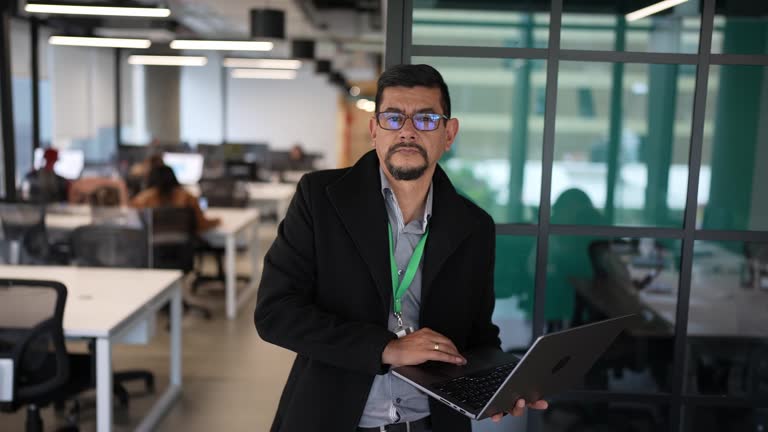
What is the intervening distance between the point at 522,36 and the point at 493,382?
1459 mm

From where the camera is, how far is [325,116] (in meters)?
19.7

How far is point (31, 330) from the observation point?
3.30 m

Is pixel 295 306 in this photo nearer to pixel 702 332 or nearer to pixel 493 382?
pixel 493 382

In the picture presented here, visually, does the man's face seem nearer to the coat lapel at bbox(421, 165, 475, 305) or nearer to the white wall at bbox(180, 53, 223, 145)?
the coat lapel at bbox(421, 165, 475, 305)

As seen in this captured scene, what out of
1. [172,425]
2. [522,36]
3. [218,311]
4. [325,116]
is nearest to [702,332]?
[522,36]

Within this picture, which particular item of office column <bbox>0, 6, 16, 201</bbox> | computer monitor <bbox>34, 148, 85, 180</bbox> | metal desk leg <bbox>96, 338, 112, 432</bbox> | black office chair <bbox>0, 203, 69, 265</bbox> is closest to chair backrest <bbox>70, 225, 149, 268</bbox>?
black office chair <bbox>0, 203, 69, 265</bbox>

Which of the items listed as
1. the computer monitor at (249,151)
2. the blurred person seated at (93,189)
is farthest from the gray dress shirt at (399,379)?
the computer monitor at (249,151)

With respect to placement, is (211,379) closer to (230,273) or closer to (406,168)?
(230,273)

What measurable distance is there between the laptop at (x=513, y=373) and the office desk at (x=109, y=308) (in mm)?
2133

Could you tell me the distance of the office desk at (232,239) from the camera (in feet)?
21.7

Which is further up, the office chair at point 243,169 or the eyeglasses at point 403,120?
the eyeglasses at point 403,120

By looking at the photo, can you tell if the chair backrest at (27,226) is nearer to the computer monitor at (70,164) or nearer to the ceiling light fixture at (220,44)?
the ceiling light fixture at (220,44)

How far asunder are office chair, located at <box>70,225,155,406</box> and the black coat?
3.45 meters

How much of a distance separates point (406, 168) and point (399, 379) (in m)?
0.52
